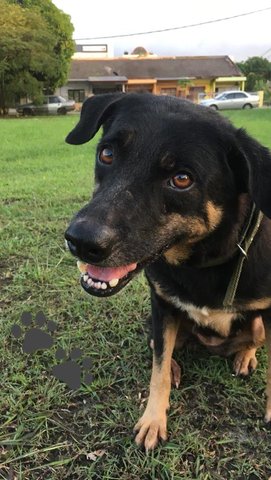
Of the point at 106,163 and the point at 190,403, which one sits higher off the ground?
the point at 106,163

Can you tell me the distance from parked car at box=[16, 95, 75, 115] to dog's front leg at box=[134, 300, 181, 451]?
3582 cm

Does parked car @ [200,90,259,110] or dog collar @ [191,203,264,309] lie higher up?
dog collar @ [191,203,264,309]

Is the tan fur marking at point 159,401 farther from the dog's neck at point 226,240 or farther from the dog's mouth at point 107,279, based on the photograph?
the dog's mouth at point 107,279

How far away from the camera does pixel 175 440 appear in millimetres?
2373

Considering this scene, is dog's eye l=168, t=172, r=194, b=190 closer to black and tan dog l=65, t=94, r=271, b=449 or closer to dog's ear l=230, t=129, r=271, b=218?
black and tan dog l=65, t=94, r=271, b=449

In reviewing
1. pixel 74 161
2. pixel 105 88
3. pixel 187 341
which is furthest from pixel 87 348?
pixel 105 88

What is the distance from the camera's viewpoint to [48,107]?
1447 inches

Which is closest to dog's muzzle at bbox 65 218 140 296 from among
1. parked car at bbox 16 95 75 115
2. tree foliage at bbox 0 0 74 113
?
tree foliage at bbox 0 0 74 113

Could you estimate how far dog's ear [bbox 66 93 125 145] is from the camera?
243 centimetres

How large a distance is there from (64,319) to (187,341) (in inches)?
36.0

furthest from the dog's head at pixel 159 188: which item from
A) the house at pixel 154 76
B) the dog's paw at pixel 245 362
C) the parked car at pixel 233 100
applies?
the house at pixel 154 76

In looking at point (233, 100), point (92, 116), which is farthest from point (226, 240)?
point (233, 100)

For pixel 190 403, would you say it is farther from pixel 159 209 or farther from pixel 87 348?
pixel 159 209

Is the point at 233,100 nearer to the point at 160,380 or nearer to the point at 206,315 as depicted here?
the point at 206,315
